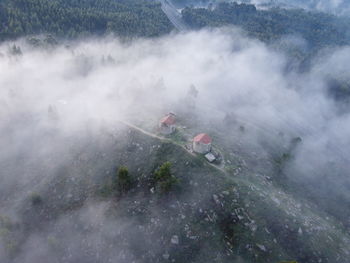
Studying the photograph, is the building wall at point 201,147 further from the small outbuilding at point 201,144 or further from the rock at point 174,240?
the rock at point 174,240

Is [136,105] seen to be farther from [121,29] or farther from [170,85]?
[121,29]

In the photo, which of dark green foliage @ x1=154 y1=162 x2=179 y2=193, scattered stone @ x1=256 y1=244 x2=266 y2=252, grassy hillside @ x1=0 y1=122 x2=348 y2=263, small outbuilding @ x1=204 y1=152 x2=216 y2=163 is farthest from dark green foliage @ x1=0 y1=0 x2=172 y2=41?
scattered stone @ x1=256 y1=244 x2=266 y2=252

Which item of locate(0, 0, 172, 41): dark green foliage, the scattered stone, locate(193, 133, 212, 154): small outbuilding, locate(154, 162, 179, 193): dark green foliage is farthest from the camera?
locate(0, 0, 172, 41): dark green foliage

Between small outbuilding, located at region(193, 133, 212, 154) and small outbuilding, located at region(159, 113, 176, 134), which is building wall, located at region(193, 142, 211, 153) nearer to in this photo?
small outbuilding, located at region(193, 133, 212, 154)

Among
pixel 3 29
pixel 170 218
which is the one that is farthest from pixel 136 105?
pixel 3 29

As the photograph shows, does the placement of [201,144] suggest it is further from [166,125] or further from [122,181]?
[122,181]
